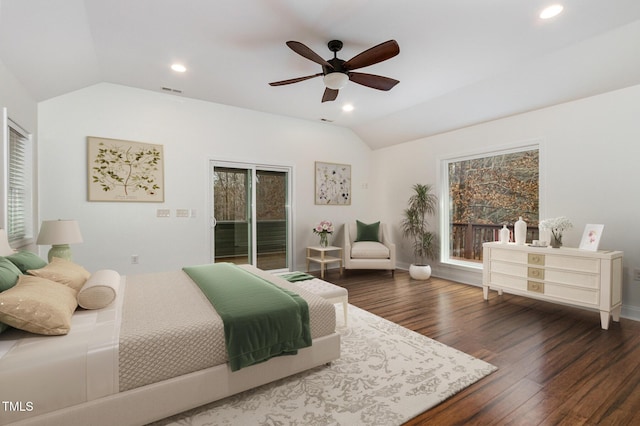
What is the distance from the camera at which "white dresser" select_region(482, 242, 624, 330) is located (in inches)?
115

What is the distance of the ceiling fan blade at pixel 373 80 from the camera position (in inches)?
116

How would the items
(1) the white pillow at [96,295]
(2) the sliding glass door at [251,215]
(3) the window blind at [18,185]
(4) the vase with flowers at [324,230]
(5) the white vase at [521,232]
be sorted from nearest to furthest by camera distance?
(1) the white pillow at [96,295], (3) the window blind at [18,185], (5) the white vase at [521,232], (2) the sliding glass door at [251,215], (4) the vase with flowers at [324,230]

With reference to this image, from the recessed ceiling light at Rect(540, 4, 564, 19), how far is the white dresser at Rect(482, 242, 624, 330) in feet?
7.46

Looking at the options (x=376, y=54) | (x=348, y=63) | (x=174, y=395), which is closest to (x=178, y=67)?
(x=348, y=63)

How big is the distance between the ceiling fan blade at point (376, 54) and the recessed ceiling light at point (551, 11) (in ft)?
4.11

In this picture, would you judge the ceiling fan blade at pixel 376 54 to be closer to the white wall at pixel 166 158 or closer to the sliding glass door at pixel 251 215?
the white wall at pixel 166 158

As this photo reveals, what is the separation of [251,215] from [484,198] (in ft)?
12.7

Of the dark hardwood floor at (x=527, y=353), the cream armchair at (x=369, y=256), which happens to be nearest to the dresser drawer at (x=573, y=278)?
the dark hardwood floor at (x=527, y=353)

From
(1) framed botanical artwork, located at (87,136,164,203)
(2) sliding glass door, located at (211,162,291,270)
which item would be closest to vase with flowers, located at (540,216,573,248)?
(2) sliding glass door, located at (211,162,291,270)

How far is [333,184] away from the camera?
597 centimetres

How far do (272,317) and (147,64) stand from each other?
10.9ft

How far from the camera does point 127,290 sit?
2.38 meters

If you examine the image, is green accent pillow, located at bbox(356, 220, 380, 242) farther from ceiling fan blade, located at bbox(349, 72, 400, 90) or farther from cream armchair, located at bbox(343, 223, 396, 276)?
ceiling fan blade, located at bbox(349, 72, 400, 90)

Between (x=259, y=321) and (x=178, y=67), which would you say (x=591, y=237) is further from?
(x=178, y=67)
